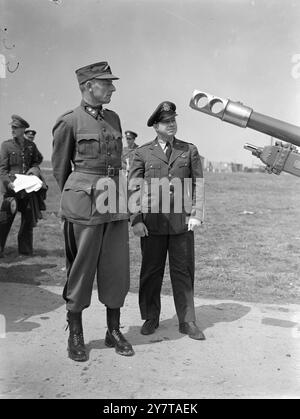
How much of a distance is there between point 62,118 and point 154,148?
93 cm

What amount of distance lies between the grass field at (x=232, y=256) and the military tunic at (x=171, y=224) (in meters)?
1.28

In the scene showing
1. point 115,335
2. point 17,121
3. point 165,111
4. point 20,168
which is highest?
point 17,121

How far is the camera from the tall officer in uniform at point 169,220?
15.2ft

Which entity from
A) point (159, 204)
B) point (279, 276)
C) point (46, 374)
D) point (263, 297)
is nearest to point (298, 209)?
point (279, 276)

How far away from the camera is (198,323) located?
Answer: 490 cm

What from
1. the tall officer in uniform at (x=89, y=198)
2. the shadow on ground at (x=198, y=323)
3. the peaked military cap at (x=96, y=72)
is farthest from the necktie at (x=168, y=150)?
the shadow on ground at (x=198, y=323)

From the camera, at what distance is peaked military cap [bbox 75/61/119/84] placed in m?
4.08

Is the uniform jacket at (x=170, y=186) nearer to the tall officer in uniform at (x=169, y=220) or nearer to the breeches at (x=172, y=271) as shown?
the tall officer in uniform at (x=169, y=220)

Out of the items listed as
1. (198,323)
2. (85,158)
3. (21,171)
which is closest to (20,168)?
(21,171)

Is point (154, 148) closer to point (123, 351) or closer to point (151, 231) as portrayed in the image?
point (151, 231)

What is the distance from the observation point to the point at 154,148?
185 inches

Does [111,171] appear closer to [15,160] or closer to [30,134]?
[15,160]

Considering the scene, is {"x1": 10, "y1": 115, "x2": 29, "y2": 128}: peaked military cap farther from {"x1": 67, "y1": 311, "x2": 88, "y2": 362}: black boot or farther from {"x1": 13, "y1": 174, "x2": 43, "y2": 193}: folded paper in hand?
{"x1": 67, "y1": 311, "x2": 88, "y2": 362}: black boot

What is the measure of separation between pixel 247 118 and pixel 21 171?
5.30m
